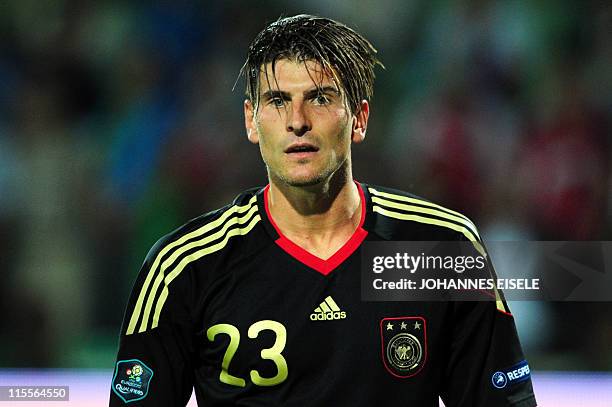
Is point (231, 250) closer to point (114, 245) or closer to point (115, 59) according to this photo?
point (114, 245)

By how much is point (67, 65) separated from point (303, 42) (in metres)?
2.37

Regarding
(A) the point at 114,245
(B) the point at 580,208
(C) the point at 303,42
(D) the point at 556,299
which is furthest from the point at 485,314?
(A) the point at 114,245

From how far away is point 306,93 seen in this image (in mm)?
2066

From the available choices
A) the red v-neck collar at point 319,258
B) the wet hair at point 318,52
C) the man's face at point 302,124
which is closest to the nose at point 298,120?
the man's face at point 302,124

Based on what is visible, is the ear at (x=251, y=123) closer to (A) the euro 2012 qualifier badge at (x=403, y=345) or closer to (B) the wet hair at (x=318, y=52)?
(B) the wet hair at (x=318, y=52)

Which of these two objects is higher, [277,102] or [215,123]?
[215,123]

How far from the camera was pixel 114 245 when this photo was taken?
4031 mm

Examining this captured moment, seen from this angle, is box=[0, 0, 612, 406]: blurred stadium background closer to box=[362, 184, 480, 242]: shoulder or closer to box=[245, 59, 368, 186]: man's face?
box=[362, 184, 480, 242]: shoulder

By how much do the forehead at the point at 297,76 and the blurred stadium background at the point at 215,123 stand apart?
6.43ft

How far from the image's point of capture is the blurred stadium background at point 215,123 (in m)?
4.02

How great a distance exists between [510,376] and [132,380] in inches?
35.8

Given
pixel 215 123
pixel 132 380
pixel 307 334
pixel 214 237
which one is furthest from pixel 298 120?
pixel 215 123


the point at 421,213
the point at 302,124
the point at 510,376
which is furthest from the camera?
the point at 421,213

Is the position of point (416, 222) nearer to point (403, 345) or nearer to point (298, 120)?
point (403, 345)
